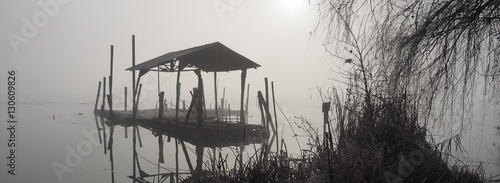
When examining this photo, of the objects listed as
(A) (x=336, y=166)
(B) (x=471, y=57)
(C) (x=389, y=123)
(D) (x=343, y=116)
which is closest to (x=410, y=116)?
(C) (x=389, y=123)

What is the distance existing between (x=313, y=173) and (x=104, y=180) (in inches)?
210

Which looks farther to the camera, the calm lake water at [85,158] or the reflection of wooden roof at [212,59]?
the reflection of wooden roof at [212,59]

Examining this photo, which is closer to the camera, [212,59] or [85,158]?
[85,158]

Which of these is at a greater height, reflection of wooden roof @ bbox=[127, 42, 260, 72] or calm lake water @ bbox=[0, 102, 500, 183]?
reflection of wooden roof @ bbox=[127, 42, 260, 72]

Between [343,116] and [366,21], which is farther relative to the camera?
[343,116]

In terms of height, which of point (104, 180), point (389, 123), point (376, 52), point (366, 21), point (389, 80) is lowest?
point (104, 180)

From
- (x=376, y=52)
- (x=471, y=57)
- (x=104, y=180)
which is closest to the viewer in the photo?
(x=471, y=57)

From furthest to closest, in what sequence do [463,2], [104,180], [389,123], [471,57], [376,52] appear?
1. [104,180]
2. [389,123]
3. [376,52]
4. [471,57]
5. [463,2]

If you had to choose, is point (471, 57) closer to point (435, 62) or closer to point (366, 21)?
point (435, 62)

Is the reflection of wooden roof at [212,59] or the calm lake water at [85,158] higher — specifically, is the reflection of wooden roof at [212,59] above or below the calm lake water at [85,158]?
above

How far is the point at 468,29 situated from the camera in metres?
3.31

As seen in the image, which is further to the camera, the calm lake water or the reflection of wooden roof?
the reflection of wooden roof

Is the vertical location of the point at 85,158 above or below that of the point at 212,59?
below

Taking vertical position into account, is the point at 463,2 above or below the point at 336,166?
above
